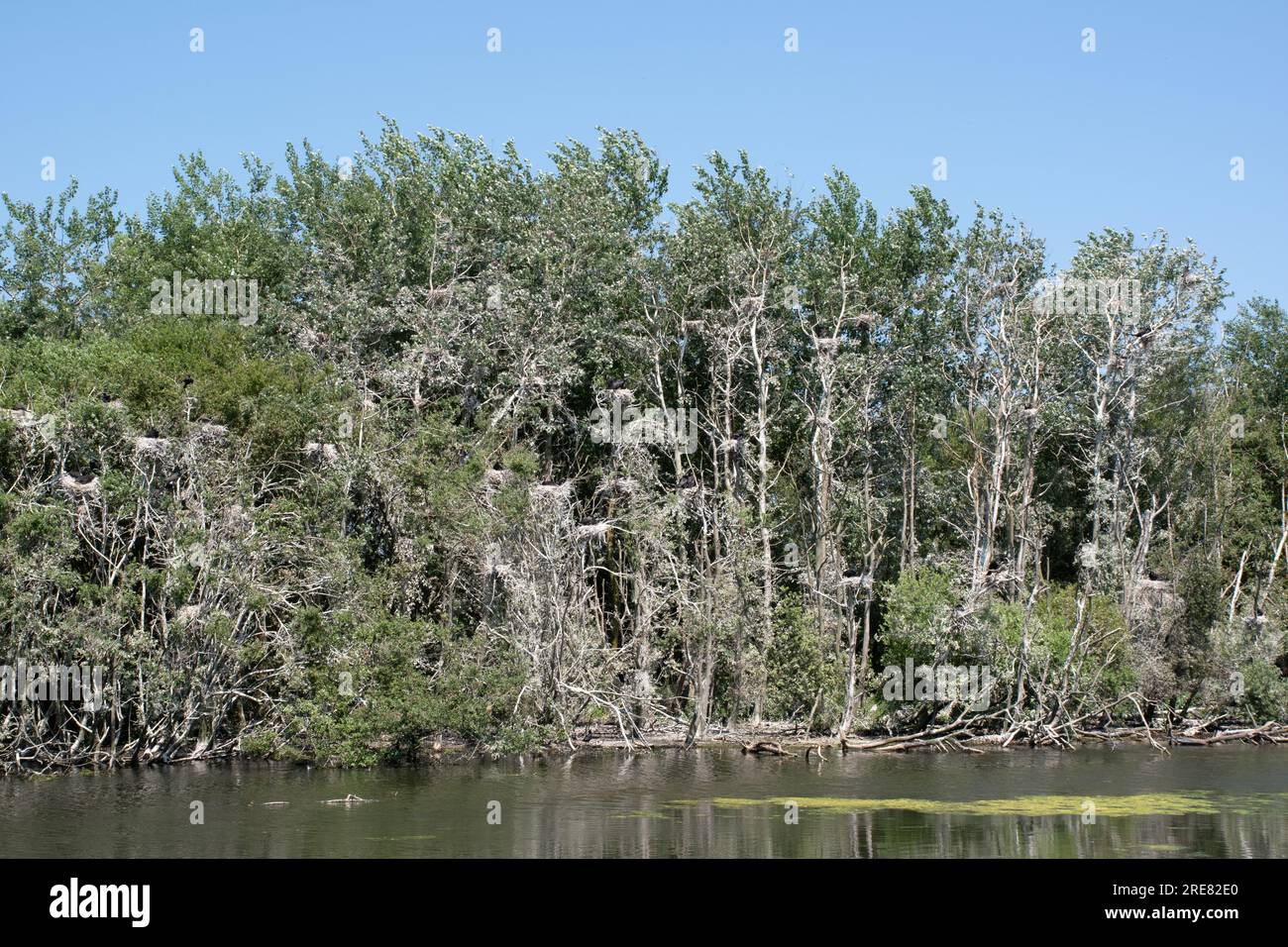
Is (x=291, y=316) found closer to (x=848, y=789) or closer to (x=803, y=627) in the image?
(x=803, y=627)

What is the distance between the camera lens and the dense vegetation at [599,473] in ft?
98.9

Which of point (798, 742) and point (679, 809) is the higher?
point (679, 809)

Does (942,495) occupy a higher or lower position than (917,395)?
lower

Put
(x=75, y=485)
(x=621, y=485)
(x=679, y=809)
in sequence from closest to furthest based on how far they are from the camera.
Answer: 1. (x=679, y=809)
2. (x=75, y=485)
3. (x=621, y=485)

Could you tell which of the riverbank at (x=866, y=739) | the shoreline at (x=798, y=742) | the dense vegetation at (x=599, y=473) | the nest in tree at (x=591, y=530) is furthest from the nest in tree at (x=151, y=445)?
the nest in tree at (x=591, y=530)

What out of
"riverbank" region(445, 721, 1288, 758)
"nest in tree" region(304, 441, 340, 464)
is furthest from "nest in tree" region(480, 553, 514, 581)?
"nest in tree" region(304, 441, 340, 464)

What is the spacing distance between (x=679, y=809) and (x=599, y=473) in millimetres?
16442

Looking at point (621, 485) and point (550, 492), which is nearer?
point (550, 492)

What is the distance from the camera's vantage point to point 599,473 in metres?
39.1

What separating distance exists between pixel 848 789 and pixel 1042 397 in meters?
20.3

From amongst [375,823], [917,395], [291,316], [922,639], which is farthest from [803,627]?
[291,316]

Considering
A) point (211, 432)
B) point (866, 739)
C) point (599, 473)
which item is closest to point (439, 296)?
point (599, 473)

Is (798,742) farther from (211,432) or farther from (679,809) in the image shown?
(211,432)
